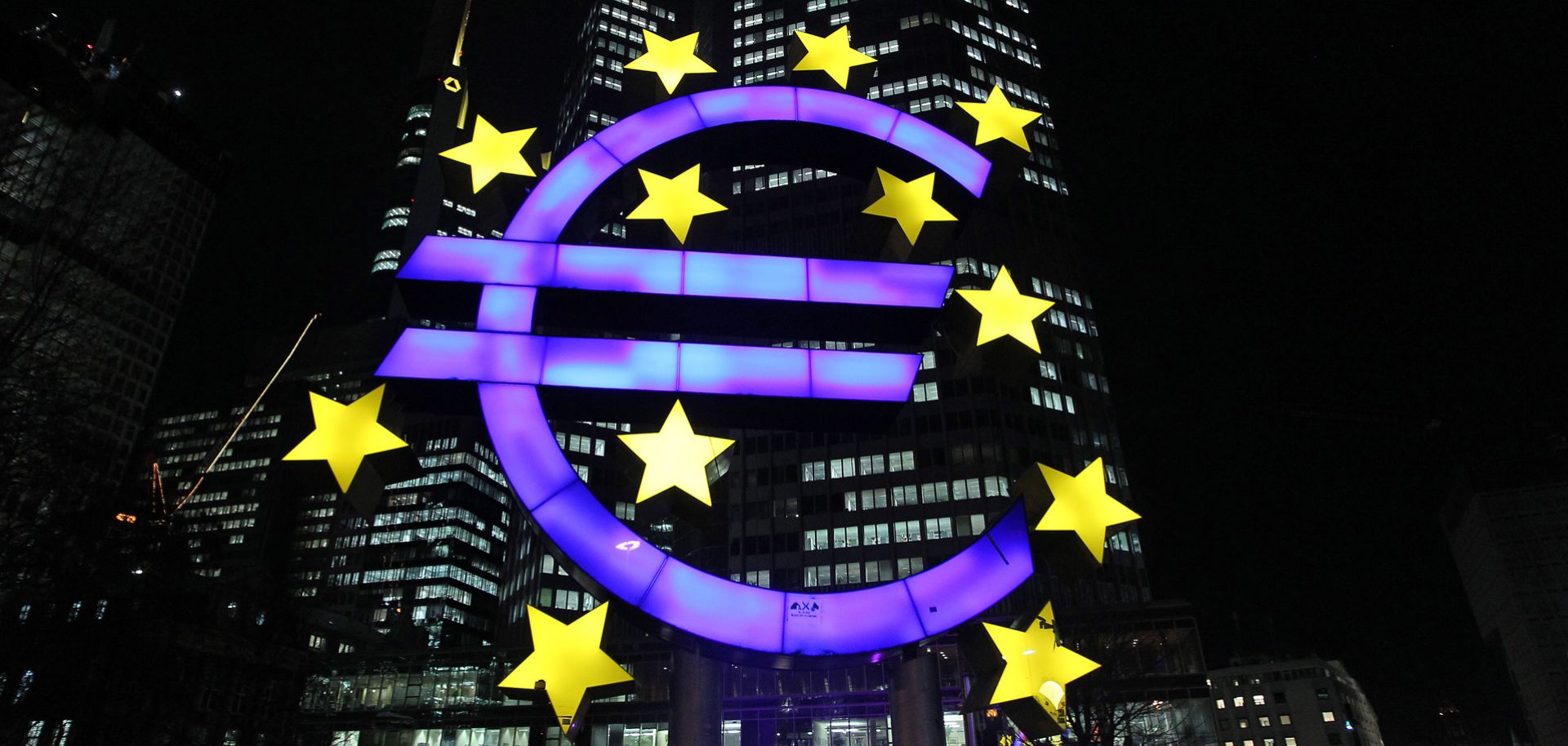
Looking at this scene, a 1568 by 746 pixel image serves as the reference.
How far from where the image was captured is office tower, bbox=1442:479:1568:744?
9569cm

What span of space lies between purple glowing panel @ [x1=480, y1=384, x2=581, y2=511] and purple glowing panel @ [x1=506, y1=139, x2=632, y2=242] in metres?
1.29

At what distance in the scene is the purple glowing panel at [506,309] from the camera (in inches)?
236

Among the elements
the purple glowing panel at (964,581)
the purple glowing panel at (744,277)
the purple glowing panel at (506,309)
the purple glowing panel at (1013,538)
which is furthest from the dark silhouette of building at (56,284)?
the purple glowing panel at (1013,538)

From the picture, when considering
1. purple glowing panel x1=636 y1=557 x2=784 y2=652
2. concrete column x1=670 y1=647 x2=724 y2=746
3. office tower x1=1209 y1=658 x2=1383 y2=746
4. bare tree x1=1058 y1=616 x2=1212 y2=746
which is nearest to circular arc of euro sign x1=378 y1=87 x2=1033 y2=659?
purple glowing panel x1=636 y1=557 x2=784 y2=652

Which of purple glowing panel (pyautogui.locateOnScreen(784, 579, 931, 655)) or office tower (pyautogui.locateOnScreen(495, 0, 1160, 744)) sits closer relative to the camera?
purple glowing panel (pyautogui.locateOnScreen(784, 579, 931, 655))

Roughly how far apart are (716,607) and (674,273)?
243cm

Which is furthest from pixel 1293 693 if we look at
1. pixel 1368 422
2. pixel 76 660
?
pixel 76 660

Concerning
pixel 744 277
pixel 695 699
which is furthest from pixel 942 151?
pixel 695 699

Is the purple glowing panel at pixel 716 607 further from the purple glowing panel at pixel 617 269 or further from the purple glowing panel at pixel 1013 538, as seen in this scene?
the purple glowing panel at pixel 617 269

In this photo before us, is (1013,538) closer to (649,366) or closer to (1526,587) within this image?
(649,366)

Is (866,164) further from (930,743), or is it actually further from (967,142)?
(930,743)

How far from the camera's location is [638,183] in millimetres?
6883

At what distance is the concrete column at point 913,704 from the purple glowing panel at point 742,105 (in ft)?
14.1

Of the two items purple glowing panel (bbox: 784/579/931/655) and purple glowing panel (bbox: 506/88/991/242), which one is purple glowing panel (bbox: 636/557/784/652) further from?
purple glowing panel (bbox: 506/88/991/242)
